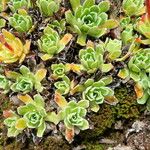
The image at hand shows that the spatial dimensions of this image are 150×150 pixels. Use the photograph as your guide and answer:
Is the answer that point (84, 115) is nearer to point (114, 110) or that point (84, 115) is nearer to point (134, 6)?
point (114, 110)

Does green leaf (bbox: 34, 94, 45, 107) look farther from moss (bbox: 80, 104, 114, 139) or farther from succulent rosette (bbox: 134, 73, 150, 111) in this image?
succulent rosette (bbox: 134, 73, 150, 111)

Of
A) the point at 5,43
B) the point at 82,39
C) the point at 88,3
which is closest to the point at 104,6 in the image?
the point at 88,3

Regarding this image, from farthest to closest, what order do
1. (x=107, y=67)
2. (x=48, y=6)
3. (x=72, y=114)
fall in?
(x=48, y=6)
(x=107, y=67)
(x=72, y=114)

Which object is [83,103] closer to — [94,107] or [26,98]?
[94,107]

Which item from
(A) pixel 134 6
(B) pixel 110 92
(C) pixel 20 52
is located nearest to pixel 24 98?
(C) pixel 20 52

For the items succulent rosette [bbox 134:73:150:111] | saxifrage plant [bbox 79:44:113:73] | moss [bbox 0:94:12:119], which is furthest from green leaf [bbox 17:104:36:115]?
succulent rosette [bbox 134:73:150:111]

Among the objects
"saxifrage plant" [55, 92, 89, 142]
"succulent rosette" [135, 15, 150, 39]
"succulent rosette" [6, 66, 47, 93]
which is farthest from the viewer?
"succulent rosette" [135, 15, 150, 39]
